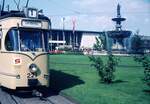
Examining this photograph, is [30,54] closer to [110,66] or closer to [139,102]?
[139,102]

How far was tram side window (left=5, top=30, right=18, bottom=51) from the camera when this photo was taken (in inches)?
499

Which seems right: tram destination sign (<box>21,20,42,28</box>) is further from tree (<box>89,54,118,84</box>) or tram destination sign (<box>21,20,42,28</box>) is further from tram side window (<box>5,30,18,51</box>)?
tree (<box>89,54,118,84</box>)

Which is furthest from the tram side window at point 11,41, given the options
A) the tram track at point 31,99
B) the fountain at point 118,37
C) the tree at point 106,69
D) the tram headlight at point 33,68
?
the fountain at point 118,37

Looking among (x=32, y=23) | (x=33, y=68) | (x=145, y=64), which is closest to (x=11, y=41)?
(x=32, y=23)

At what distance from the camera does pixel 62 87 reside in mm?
15859

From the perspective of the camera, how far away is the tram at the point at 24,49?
12.5 metres

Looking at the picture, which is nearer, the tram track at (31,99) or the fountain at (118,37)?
the tram track at (31,99)

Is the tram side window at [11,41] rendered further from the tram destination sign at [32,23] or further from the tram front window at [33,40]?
the tram destination sign at [32,23]

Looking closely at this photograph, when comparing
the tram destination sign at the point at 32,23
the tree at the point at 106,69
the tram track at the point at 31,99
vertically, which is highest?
the tram destination sign at the point at 32,23

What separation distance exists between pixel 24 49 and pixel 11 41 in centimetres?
69

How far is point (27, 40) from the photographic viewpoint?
12922 mm

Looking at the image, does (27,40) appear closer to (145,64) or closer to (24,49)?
(24,49)

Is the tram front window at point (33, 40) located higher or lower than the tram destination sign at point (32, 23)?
lower

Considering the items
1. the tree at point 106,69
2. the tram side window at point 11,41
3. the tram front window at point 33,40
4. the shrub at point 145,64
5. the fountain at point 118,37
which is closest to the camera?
the tram side window at point 11,41
